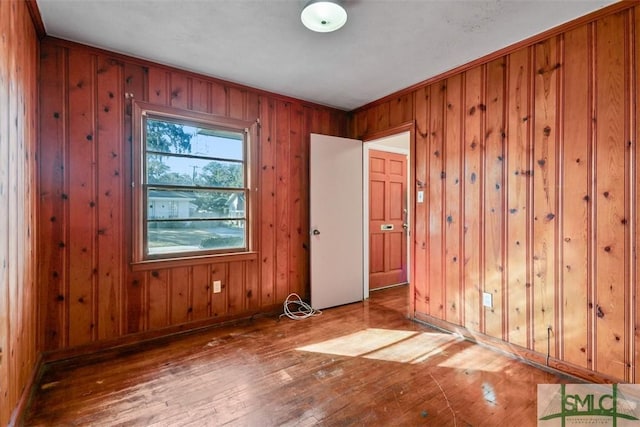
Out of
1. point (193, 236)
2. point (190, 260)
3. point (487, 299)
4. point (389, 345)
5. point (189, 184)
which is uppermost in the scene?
point (189, 184)

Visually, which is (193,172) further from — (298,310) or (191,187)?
(298,310)

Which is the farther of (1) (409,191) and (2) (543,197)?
(1) (409,191)

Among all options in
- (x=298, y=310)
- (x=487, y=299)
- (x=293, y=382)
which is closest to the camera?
(x=293, y=382)

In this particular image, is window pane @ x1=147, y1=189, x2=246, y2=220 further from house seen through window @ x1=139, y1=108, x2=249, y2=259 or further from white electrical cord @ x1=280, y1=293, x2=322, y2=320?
white electrical cord @ x1=280, y1=293, x2=322, y2=320

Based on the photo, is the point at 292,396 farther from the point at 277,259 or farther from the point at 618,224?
the point at 618,224

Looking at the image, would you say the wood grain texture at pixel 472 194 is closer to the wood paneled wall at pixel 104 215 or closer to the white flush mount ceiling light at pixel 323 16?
the white flush mount ceiling light at pixel 323 16

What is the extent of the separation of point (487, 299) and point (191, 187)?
2933mm

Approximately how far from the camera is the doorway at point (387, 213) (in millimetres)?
4418

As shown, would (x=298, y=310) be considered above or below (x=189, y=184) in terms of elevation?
Answer: below

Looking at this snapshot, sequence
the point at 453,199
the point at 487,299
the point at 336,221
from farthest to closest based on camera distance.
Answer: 1. the point at 336,221
2. the point at 453,199
3. the point at 487,299

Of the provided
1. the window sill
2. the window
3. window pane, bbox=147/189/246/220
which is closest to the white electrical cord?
the window sill

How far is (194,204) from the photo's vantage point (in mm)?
2955

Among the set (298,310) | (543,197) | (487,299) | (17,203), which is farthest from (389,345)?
(17,203)

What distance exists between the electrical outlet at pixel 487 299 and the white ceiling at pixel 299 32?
6.80 ft
